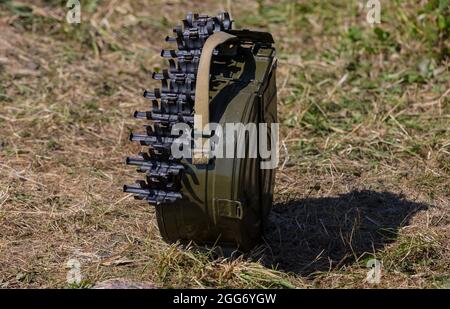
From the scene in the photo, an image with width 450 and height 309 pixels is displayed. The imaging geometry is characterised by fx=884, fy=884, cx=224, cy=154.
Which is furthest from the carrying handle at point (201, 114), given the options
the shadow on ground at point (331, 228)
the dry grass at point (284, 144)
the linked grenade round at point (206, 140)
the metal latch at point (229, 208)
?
the shadow on ground at point (331, 228)

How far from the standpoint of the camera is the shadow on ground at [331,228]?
187 inches

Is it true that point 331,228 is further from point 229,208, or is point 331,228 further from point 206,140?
point 206,140

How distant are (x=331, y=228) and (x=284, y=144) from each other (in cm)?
118

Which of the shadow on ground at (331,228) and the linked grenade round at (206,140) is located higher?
the linked grenade round at (206,140)

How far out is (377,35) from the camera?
7.72 metres

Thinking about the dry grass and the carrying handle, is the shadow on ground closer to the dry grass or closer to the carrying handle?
the dry grass

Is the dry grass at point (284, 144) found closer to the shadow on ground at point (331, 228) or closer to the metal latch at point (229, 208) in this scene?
the shadow on ground at point (331, 228)

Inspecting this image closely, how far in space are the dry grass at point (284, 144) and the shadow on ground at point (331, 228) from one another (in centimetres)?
1

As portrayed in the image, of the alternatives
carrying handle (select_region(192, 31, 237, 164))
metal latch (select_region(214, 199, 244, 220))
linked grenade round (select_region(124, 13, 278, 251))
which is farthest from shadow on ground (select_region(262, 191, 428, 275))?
carrying handle (select_region(192, 31, 237, 164))

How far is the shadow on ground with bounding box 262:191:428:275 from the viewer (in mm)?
4738

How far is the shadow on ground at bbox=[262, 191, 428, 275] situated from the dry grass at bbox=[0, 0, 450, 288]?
0.5 inches

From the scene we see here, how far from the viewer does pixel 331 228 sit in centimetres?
509

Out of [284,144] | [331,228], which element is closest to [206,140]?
[331,228]

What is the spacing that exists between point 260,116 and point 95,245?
123cm
